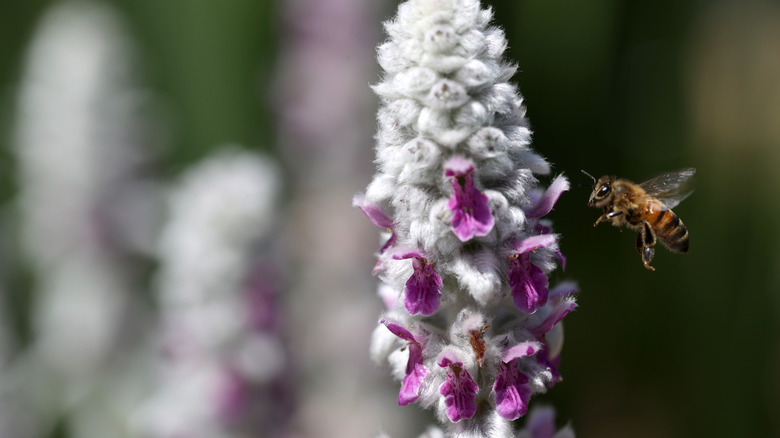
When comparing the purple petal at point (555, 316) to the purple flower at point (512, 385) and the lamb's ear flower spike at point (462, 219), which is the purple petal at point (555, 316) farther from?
the purple flower at point (512, 385)

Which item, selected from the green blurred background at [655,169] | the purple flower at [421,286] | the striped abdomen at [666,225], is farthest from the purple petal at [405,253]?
the green blurred background at [655,169]

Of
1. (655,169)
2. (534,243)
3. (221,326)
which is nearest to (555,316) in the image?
(534,243)

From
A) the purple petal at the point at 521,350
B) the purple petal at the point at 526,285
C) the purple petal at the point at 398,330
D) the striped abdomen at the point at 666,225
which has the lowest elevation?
the striped abdomen at the point at 666,225

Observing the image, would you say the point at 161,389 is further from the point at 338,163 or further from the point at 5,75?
the point at 5,75

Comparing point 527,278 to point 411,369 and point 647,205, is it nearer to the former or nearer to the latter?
point 411,369

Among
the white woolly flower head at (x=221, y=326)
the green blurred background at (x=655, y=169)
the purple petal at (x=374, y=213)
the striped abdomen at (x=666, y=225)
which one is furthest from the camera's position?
the green blurred background at (x=655, y=169)

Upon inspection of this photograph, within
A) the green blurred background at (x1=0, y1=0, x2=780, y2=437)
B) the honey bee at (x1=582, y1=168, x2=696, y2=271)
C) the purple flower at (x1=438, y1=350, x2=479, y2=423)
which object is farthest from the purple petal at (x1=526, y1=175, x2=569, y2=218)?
the green blurred background at (x1=0, y1=0, x2=780, y2=437)

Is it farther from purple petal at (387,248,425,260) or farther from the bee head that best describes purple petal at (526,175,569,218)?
the bee head
